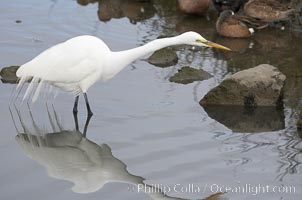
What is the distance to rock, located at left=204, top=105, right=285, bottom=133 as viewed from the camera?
8.84 metres

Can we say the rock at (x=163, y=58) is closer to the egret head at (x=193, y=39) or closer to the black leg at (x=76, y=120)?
the black leg at (x=76, y=120)

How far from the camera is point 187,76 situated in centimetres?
1039

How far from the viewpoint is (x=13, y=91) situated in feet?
31.6

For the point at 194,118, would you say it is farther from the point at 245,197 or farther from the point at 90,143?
the point at 245,197

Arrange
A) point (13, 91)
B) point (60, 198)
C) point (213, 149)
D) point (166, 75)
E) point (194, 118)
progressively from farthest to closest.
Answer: point (166, 75)
point (13, 91)
point (194, 118)
point (213, 149)
point (60, 198)

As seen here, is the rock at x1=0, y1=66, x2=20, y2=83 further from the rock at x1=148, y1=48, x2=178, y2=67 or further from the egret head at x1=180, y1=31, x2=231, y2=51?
the egret head at x1=180, y1=31, x2=231, y2=51

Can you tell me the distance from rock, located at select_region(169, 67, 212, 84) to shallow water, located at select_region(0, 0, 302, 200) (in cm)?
14

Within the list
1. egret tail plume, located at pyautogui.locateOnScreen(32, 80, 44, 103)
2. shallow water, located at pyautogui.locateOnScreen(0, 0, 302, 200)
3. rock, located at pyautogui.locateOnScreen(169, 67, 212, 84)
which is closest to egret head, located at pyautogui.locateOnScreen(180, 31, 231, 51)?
shallow water, located at pyautogui.locateOnScreen(0, 0, 302, 200)

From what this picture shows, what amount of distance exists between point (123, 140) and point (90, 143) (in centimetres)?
41

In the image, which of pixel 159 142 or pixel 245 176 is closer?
pixel 245 176

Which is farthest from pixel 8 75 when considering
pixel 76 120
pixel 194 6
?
pixel 194 6

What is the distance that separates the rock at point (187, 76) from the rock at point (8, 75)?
229cm

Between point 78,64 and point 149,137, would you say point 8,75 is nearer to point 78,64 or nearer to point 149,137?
point 78,64

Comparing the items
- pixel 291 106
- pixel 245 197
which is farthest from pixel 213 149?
pixel 291 106
